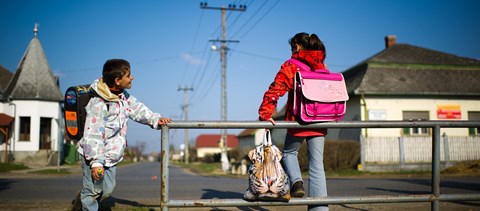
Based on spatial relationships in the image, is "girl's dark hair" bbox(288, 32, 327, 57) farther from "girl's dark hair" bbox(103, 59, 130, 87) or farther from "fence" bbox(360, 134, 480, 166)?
"fence" bbox(360, 134, 480, 166)

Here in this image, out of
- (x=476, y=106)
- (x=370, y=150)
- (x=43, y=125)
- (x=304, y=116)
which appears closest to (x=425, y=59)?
(x=476, y=106)

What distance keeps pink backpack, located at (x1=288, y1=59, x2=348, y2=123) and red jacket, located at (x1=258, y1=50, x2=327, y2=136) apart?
11 cm

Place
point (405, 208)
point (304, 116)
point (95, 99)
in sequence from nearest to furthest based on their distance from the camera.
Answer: point (304, 116) < point (95, 99) < point (405, 208)

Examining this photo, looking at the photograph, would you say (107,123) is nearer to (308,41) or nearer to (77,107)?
(77,107)

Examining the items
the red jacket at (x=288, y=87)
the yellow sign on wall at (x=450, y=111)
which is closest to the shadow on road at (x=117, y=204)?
the red jacket at (x=288, y=87)

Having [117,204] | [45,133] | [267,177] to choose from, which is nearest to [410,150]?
[117,204]

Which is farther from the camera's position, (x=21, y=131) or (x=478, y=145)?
(x=21, y=131)

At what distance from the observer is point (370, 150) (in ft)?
60.5

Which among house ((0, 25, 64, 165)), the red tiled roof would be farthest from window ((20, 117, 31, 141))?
the red tiled roof

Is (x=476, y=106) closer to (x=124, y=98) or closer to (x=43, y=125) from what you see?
(x=124, y=98)

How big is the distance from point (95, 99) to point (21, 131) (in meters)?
27.6

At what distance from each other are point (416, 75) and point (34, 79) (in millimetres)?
25187

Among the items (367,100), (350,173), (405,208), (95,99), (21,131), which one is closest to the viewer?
(95,99)

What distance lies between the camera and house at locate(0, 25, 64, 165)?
27125 millimetres
